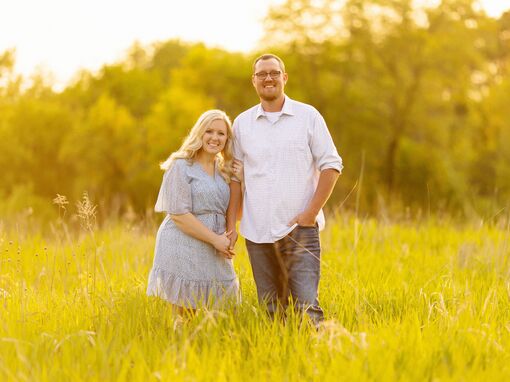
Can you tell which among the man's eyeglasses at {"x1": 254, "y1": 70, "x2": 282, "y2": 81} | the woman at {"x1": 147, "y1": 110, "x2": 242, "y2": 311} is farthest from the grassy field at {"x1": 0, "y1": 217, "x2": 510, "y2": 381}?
the man's eyeglasses at {"x1": 254, "y1": 70, "x2": 282, "y2": 81}

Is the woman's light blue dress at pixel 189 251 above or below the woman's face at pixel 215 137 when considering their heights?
below

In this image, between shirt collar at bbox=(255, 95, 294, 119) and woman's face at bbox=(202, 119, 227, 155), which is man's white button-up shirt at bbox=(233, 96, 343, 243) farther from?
woman's face at bbox=(202, 119, 227, 155)

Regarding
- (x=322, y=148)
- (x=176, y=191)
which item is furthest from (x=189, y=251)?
(x=322, y=148)

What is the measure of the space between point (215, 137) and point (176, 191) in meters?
0.48

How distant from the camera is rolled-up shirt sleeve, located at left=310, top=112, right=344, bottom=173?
4.77 m

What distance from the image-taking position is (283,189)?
4.77 metres

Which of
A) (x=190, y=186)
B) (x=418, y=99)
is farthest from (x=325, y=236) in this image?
(x=418, y=99)

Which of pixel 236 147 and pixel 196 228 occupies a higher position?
pixel 236 147

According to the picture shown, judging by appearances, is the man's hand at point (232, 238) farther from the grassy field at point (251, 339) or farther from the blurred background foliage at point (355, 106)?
the blurred background foliage at point (355, 106)

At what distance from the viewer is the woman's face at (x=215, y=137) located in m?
4.79

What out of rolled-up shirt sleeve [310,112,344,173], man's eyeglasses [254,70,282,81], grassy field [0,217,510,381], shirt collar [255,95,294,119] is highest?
man's eyeglasses [254,70,282,81]

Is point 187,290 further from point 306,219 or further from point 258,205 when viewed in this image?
point 306,219

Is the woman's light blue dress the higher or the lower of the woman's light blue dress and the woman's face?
the lower

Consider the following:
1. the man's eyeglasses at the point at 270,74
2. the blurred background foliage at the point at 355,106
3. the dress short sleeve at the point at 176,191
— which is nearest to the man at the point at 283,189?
the man's eyeglasses at the point at 270,74
